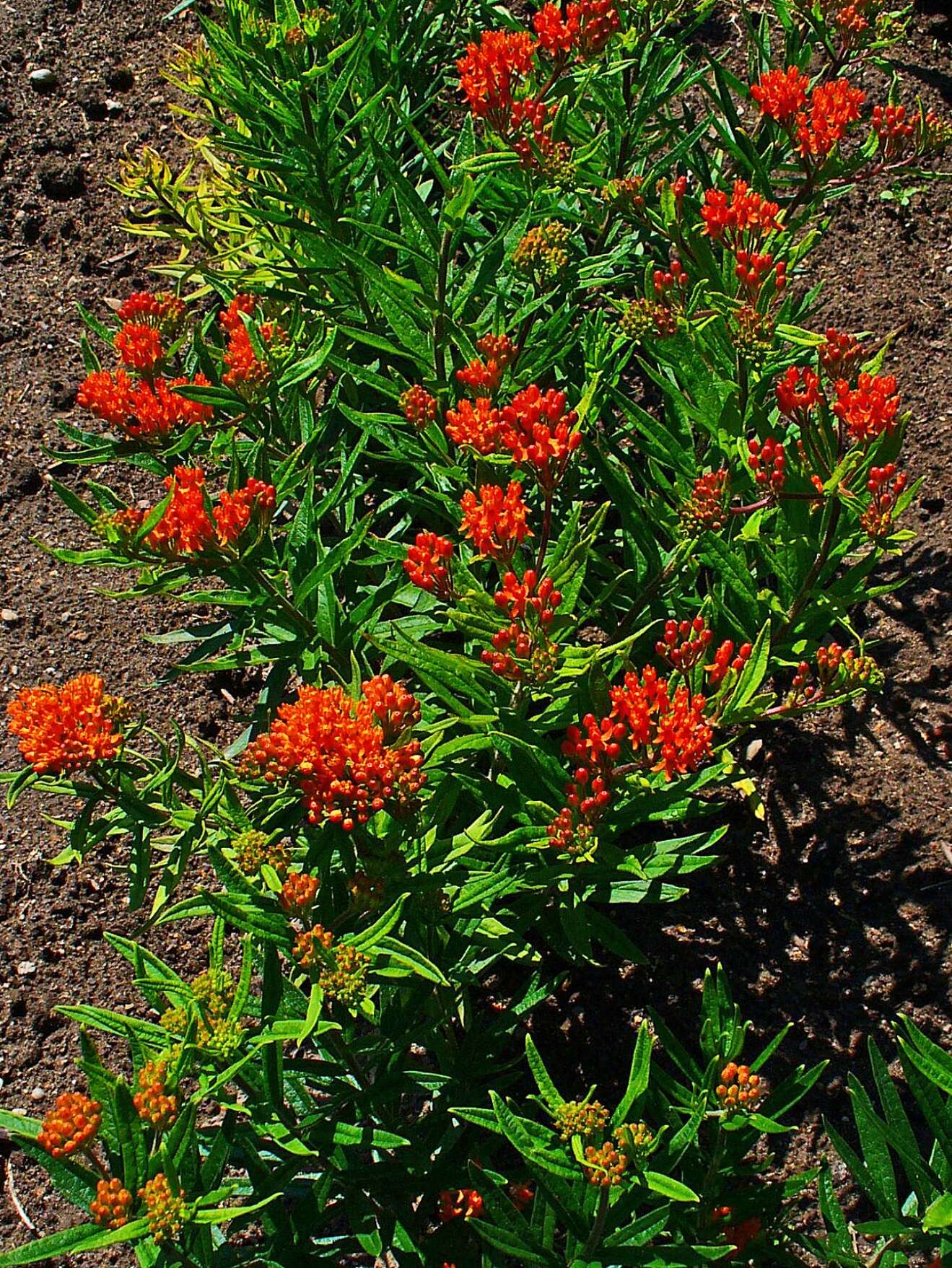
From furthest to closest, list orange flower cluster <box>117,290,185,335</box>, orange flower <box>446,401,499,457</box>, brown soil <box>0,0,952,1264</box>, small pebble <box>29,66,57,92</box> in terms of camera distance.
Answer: small pebble <box>29,66,57,92</box>, brown soil <box>0,0,952,1264</box>, orange flower cluster <box>117,290,185,335</box>, orange flower <box>446,401,499,457</box>

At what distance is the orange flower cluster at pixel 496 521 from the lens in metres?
2.31

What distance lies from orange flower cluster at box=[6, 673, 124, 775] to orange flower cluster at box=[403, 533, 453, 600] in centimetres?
69

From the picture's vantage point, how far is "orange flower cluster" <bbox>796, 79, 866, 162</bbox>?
8.99ft

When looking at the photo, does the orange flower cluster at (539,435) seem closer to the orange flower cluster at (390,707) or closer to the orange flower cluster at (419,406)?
the orange flower cluster at (419,406)

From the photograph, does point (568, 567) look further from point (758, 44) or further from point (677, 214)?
point (758, 44)

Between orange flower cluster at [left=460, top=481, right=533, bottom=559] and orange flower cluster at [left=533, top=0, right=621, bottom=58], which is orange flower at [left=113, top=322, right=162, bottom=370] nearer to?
orange flower cluster at [left=460, top=481, right=533, bottom=559]

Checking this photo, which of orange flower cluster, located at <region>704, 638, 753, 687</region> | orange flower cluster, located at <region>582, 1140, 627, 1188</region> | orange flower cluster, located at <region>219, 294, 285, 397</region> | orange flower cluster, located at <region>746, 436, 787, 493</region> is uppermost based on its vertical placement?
orange flower cluster, located at <region>219, 294, 285, 397</region>

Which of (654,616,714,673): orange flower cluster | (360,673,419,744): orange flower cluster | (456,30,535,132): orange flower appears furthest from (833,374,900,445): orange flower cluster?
(456,30,535,132): orange flower

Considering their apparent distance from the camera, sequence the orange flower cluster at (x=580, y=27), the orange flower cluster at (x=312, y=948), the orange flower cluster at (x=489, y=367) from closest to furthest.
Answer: the orange flower cluster at (x=312, y=948) < the orange flower cluster at (x=489, y=367) < the orange flower cluster at (x=580, y=27)

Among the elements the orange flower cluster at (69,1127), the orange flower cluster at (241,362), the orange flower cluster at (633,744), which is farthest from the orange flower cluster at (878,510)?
the orange flower cluster at (69,1127)

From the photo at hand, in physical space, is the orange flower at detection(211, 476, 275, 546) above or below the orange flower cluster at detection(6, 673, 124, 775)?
above

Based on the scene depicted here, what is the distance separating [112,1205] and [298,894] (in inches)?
24.1

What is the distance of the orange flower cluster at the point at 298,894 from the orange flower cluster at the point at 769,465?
124cm

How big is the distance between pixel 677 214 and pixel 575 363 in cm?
72
